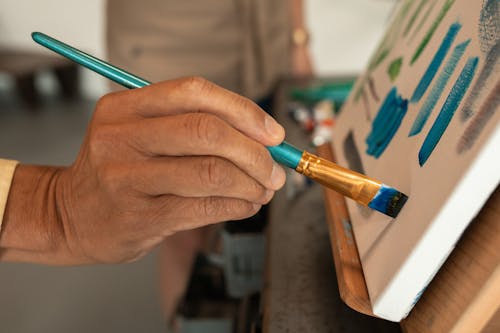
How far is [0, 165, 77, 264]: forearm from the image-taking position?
0.36 meters

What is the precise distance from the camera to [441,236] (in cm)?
23

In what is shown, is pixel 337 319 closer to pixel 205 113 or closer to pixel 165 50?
pixel 205 113

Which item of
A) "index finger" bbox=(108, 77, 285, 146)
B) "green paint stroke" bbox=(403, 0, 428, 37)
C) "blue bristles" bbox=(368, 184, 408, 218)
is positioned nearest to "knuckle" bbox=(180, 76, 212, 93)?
"index finger" bbox=(108, 77, 285, 146)

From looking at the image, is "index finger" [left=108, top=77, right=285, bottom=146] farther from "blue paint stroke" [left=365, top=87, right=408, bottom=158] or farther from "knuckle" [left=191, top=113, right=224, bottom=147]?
"blue paint stroke" [left=365, top=87, right=408, bottom=158]

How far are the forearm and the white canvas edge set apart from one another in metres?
0.29

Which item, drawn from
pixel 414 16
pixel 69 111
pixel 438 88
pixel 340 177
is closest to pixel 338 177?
pixel 340 177

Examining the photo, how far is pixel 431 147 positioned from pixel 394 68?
16 cm

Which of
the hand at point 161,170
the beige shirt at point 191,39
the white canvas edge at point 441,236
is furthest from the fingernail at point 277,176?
the beige shirt at point 191,39

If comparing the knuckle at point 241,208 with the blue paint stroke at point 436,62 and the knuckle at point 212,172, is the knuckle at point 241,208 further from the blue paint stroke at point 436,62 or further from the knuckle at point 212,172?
the blue paint stroke at point 436,62

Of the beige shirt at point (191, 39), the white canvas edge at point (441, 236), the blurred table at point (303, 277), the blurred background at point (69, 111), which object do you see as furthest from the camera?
the blurred background at point (69, 111)

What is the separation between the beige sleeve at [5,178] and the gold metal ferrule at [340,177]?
0.27 metres

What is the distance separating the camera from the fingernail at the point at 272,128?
27 cm

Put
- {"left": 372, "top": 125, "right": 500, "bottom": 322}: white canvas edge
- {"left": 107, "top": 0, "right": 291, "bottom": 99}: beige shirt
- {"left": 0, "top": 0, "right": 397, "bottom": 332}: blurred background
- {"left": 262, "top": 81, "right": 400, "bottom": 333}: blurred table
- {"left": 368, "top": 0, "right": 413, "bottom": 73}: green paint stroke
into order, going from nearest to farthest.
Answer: {"left": 372, "top": 125, "right": 500, "bottom": 322}: white canvas edge → {"left": 262, "top": 81, "right": 400, "bottom": 333}: blurred table → {"left": 368, "top": 0, "right": 413, "bottom": 73}: green paint stroke → {"left": 107, "top": 0, "right": 291, "bottom": 99}: beige shirt → {"left": 0, "top": 0, "right": 397, "bottom": 332}: blurred background

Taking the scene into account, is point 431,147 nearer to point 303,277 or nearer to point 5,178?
point 303,277
